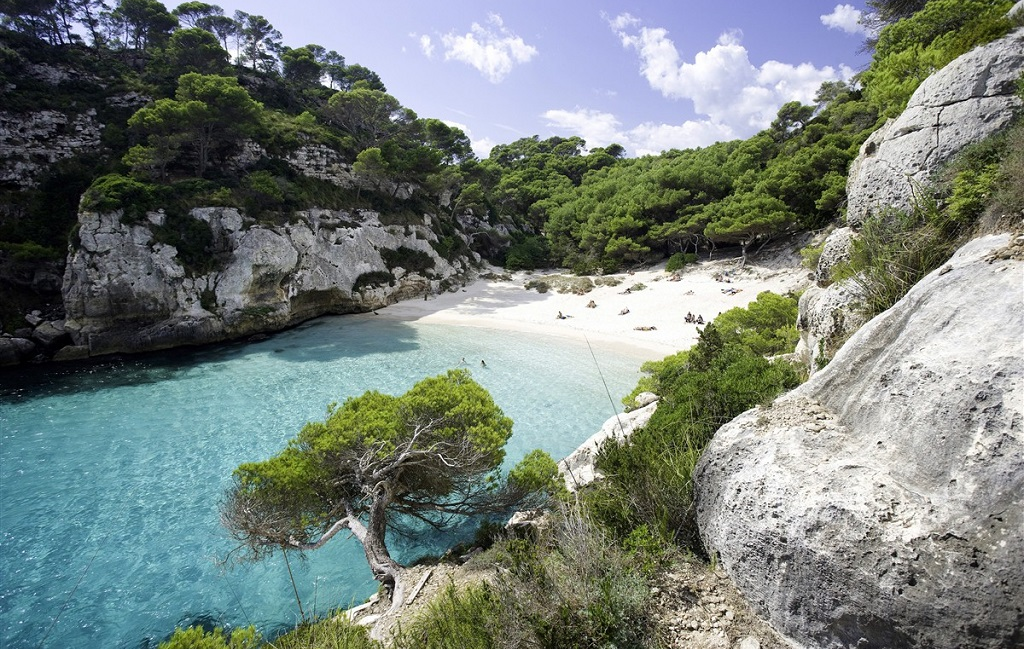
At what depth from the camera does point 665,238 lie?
3434cm

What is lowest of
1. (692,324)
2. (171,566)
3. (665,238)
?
(171,566)

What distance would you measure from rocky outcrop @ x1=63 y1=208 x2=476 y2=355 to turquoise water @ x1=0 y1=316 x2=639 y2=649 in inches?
73.1

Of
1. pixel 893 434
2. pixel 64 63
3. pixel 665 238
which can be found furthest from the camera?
pixel 665 238

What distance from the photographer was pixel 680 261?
30969 millimetres

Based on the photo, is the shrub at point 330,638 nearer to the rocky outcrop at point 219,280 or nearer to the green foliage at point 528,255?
the rocky outcrop at point 219,280

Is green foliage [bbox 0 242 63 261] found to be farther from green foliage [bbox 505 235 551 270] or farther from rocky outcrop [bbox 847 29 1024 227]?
rocky outcrop [bbox 847 29 1024 227]

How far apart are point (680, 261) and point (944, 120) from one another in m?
25.6

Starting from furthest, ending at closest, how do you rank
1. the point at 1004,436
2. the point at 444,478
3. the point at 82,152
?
the point at 82,152 → the point at 444,478 → the point at 1004,436

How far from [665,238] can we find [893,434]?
33750 millimetres

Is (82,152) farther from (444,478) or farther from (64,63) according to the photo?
(444,478)

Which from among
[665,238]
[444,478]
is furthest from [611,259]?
[444,478]

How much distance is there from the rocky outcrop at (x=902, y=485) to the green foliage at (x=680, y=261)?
1101 inches

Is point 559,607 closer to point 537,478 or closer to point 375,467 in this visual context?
point 537,478

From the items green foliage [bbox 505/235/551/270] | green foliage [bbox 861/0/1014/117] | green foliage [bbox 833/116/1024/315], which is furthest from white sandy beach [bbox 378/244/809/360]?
green foliage [bbox 833/116/1024/315]
